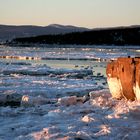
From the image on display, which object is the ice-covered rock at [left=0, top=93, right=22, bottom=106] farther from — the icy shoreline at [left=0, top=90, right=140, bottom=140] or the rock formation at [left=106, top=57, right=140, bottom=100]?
the rock formation at [left=106, top=57, right=140, bottom=100]

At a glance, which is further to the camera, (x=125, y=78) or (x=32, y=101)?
(x=32, y=101)

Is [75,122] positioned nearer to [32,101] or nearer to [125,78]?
[125,78]

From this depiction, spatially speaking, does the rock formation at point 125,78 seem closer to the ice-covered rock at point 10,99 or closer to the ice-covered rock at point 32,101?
the ice-covered rock at point 32,101

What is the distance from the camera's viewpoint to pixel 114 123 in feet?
26.0

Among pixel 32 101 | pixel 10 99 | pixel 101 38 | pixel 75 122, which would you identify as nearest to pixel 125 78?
pixel 32 101

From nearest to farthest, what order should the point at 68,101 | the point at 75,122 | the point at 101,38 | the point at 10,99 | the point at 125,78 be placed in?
the point at 75,122 < the point at 125,78 < the point at 68,101 < the point at 10,99 < the point at 101,38

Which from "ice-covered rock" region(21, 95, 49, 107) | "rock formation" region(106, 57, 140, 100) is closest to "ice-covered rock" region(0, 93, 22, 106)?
"ice-covered rock" region(21, 95, 49, 107)

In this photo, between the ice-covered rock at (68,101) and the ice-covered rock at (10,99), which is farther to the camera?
the ice-covered rock at (10,99)

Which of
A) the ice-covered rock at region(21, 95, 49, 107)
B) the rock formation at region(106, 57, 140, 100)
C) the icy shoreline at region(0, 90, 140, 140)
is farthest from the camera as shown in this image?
the ice-covered rock at region(21, 95, 49, 107)

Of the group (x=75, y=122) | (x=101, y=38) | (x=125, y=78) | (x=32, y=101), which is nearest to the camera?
(x=75, y=122)

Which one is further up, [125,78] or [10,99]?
[125,78]

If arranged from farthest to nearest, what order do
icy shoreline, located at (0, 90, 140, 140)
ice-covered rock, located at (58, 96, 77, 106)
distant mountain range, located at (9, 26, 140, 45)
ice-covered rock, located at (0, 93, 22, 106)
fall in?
1. distant mountain range, located at (9, 26, 140, 45)
2. ice-covered rock, located at (0, 93, 22, 106)
3. ice-covered rock, located at (58, 96, 77, 106)
4. icy shoreline, located at (0, 90, 140, 140)

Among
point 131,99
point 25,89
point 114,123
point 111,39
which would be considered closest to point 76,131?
point 114,123

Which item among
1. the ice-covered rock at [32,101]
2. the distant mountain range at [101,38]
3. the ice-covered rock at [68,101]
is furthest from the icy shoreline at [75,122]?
the distant mountain range at [101,38]
